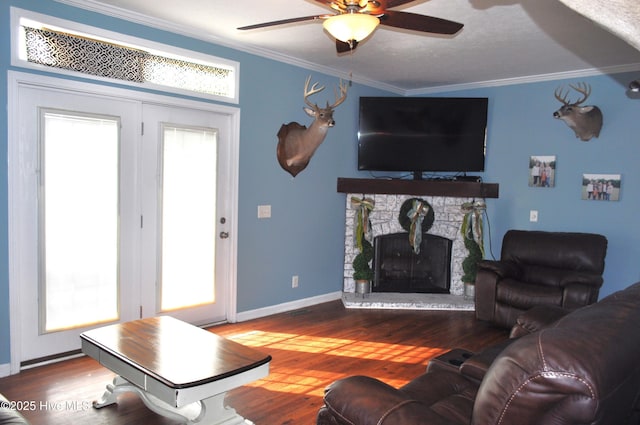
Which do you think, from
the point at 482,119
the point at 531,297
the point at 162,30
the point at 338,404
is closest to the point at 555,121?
the point at 482,119

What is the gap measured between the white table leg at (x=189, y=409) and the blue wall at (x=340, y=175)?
1860 millimetres

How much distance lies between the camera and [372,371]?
137 inches

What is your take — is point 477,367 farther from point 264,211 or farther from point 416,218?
point 416,218

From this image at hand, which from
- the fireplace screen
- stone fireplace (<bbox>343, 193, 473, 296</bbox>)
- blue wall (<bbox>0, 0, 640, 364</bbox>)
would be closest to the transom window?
blue wall (<bbox>0, 0, 640, 364</bbox>)

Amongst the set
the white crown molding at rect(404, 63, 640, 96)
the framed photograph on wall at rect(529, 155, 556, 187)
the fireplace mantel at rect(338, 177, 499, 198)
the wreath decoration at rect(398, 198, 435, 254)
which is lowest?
the wreath decoration at rect(398, 198, 435, 254)

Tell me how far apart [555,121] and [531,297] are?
7.07 feet

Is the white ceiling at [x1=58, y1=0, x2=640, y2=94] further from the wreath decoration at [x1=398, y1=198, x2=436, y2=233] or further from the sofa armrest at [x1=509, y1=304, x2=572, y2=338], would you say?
the sofa armrest at [x1=509, y1=304, x2=572, y2=338]

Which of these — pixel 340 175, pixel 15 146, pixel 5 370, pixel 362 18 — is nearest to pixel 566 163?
pixel 340 175

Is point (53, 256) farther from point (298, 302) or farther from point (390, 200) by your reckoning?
point (390, 200)

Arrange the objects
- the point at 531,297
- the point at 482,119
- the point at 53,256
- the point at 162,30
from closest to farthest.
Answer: the point at 53,256 → the point at 162,30 → the point at 531,297 → the point at 482,119

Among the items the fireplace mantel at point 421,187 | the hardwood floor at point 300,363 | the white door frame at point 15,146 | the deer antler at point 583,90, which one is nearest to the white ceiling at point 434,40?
the deer antler at point 583,90

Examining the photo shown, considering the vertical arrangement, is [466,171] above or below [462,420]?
above

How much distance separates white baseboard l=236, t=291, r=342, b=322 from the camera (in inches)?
183

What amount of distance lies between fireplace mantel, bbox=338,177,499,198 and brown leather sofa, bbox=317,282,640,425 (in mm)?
3943
